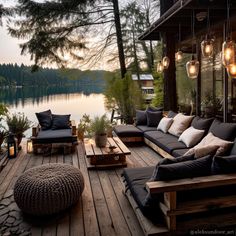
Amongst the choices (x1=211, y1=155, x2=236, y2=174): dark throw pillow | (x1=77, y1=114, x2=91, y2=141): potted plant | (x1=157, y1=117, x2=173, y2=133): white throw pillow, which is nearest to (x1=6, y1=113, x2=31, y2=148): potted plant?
(x1=77, y1=114, x2=91, y2=141): potted plant

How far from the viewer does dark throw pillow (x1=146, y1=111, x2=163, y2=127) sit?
237 inches

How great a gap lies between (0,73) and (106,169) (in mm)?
7134

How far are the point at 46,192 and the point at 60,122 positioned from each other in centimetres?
338

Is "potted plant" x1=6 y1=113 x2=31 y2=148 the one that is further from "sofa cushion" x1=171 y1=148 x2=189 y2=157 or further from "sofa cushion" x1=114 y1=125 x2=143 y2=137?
"sofa cushion" x1=171 y1=148 x2=189 y2=157

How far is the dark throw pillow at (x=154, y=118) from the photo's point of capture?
19.8 feet

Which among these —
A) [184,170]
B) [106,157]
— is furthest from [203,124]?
[184,170]

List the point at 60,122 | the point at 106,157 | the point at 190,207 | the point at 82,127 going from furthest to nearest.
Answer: the point at 82,127 → the point at 60,122 → the point at 106,157 → the point at 190,207

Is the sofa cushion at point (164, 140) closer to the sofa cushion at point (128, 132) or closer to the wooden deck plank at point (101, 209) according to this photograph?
the sofa cushion at point (128, 132)

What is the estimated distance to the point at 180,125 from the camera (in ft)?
15.7

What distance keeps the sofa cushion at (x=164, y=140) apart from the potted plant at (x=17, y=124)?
2.79 metres

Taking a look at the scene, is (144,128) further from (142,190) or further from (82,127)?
(142,190)

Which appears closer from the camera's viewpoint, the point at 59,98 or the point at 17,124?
the point at 17,124

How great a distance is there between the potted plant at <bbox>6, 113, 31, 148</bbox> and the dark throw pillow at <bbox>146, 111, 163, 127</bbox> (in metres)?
2.93

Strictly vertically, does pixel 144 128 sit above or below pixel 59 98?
below
